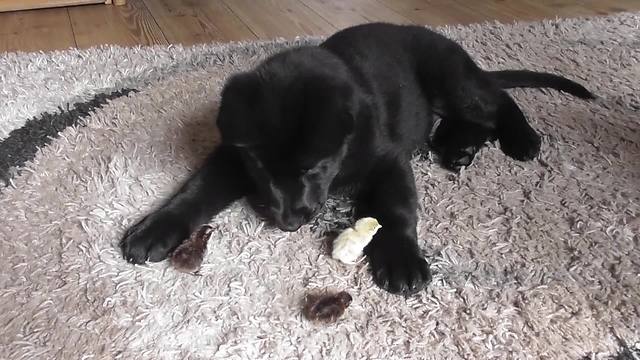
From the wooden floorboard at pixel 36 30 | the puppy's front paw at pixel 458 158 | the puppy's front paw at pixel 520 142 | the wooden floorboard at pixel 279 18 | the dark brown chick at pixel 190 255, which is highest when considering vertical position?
the puppy's front paw at pixel 520 142

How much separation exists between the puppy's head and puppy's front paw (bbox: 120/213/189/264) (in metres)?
0.18

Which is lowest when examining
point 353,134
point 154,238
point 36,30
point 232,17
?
point 36,30

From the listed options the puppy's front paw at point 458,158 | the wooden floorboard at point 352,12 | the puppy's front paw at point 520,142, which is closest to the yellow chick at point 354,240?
the puppy's front paw at point 458,158

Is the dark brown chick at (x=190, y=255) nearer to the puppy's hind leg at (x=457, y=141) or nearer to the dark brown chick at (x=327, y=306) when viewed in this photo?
the dark brown chick at (x=327, y=306)

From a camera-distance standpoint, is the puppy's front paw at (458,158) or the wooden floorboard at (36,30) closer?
the puppy's front paw at (458,158)

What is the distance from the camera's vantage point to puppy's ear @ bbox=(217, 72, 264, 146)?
1.15 metres

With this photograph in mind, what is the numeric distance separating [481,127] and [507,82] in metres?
0.25

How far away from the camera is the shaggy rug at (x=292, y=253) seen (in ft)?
3.51

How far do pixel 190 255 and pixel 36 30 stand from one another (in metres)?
1.97

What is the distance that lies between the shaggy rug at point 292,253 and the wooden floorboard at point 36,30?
680 mm

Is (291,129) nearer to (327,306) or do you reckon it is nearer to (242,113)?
(242,113)

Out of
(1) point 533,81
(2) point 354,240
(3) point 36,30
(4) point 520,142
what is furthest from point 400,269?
(3) point 36,30

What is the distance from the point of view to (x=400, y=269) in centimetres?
117

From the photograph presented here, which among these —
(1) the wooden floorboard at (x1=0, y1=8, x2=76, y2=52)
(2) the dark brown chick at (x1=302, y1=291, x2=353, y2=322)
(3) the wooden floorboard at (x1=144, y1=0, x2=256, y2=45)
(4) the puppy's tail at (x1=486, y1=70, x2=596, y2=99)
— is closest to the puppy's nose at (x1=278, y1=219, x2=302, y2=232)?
(2) the dark brown chick at (x1=302, y1=291, x2=353, y2=322)
